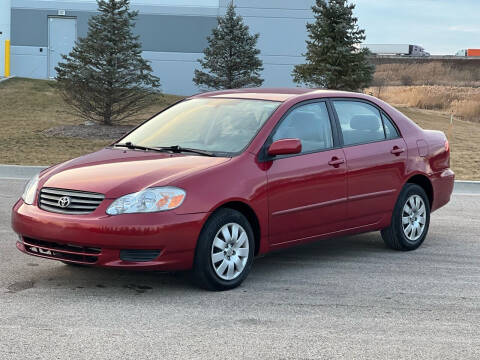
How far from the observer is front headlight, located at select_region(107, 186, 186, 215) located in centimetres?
615

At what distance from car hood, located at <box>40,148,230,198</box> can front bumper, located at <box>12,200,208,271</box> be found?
243 millimetres

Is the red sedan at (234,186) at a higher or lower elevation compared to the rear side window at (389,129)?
lower

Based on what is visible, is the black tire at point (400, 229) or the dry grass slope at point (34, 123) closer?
the black tire at point (400, 229)

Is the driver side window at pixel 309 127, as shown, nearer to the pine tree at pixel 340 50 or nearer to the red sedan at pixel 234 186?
the red sedan at pixel 234 186

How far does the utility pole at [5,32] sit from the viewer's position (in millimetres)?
34906

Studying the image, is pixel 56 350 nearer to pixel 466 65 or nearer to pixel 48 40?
pixel 48 40

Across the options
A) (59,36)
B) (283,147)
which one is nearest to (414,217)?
(283,147)

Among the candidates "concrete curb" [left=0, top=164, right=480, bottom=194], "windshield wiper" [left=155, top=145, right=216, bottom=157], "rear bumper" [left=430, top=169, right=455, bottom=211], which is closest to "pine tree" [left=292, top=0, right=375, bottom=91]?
"concrete curb" [left=0, top=164, right=480, bottom=194]

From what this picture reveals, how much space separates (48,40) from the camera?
117 ft

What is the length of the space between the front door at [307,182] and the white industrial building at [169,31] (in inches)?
1060

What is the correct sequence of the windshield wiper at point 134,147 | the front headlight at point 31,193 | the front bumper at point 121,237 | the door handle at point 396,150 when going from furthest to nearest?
1. the door handle at point 396,150
2. the windshield wiper at point 134,147
3. the front headlight at point 31,193
4. the front bumper at point 121,237

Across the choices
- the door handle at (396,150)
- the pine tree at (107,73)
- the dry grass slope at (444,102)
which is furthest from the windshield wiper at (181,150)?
the dry grass slope at (444,102)

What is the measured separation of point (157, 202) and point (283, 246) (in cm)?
140

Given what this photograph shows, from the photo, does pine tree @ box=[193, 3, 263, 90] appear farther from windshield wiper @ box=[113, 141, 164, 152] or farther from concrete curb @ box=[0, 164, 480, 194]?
windshield wiper @ box=[113, 141, 164, 152]
